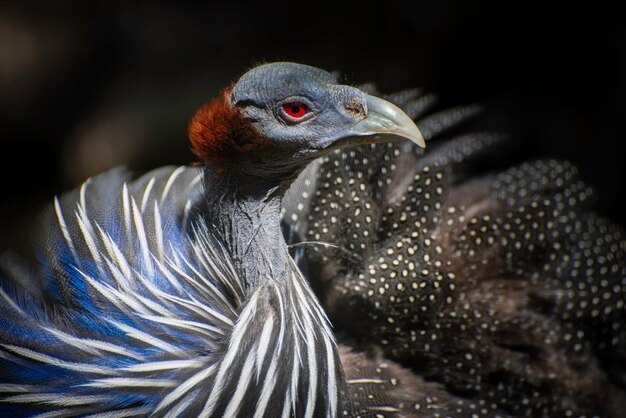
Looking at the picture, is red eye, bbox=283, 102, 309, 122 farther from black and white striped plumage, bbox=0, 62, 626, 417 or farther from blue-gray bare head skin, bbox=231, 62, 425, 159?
black and white striped plumage, bbox=0, 62, 626, 417

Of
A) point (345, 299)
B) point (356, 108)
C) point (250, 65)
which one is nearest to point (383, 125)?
point (356, 108)

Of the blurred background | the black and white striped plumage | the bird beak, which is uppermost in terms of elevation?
the blurred background

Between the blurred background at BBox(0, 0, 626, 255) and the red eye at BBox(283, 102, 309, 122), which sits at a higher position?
the blurred background at BBox(0, 0, 626, 255)

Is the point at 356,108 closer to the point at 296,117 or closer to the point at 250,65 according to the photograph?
the point at 296,117

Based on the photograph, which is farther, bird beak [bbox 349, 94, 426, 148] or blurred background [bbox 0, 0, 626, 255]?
blurred background [bbox 0, 0, 626, 255]

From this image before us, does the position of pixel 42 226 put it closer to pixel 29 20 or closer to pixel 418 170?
pixel 418 170

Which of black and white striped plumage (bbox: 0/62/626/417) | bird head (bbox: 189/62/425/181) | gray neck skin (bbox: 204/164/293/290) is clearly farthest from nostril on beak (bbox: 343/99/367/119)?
black and white striped plumage (bbox: 0/62/626/417)
